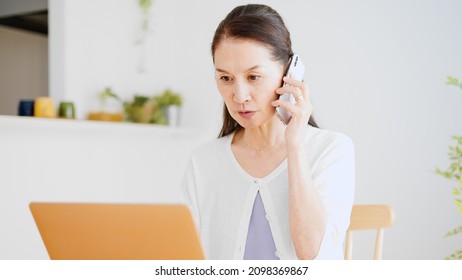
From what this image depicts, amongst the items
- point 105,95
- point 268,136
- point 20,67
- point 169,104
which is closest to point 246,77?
point 268,136

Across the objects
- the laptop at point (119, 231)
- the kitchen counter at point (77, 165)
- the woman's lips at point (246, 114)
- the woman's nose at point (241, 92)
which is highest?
the woman's nose at point (241, 92)

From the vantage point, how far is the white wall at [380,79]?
8.25ft

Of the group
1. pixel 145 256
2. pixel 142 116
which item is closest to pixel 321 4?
pixel 142 116

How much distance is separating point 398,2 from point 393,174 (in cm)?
88

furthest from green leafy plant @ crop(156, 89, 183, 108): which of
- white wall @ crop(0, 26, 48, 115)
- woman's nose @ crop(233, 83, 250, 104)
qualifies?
woman's nose @ crop(233, 83, 250, 104)

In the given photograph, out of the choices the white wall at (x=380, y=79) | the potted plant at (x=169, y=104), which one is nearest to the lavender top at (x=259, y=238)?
the white wall at (x=380, y=79)

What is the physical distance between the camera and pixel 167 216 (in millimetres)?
550

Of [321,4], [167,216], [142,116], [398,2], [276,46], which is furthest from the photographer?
[142,116]

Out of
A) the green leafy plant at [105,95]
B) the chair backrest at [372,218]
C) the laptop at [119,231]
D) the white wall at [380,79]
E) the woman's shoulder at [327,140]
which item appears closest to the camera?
the laptop at [119,231]

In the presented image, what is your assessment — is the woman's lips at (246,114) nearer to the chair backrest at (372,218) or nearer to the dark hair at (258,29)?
the dark hair at (258,29)

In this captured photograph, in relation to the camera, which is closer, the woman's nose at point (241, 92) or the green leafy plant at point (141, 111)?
the woman's nose at point (241, 92)

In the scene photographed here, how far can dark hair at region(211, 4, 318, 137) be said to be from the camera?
3.27 feet

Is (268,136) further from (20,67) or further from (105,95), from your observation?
(20,67)

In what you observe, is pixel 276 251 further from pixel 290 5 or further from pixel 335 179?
pixel 290 5
